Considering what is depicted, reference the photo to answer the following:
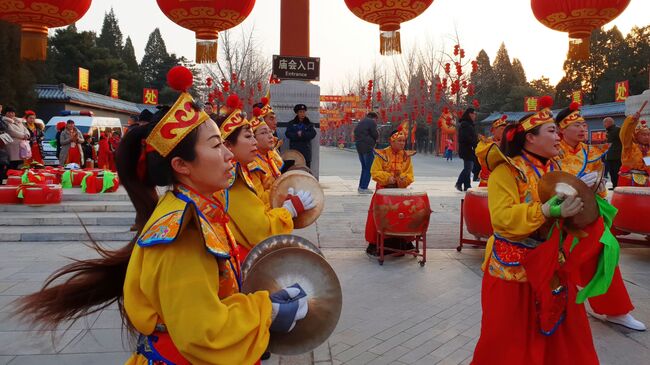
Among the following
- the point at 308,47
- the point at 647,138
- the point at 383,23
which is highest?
the point at 308,47

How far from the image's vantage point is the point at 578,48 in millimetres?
5496

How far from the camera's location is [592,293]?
8.45 feet

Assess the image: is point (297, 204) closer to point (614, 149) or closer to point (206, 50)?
point (206, 50)

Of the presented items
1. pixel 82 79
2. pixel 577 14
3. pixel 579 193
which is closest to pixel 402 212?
pixel 577 14

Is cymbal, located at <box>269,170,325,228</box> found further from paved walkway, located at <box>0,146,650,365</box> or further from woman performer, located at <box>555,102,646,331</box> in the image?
woman performer, located at <box>555,102,646,331</box>

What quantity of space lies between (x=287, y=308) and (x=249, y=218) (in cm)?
122

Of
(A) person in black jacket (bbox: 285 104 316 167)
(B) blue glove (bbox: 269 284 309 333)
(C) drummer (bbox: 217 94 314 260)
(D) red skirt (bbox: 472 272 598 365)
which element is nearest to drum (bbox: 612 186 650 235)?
(D) red skirt (bbox: 472 272 598 365)

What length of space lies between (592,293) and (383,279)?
8.98 ft

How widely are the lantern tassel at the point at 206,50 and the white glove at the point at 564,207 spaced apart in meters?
4.09

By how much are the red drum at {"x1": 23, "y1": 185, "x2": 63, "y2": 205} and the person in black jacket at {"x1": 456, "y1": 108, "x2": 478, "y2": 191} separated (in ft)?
27.7

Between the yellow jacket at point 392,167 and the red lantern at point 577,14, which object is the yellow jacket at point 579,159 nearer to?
the red lantern at point 577,14

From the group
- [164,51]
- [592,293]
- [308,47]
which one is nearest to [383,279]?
[592,293]

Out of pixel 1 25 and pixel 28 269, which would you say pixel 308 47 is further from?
pixel 1 25

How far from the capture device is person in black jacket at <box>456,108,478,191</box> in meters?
11.5
